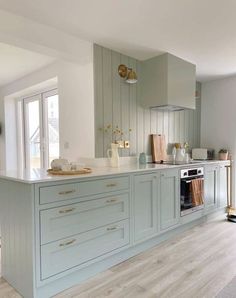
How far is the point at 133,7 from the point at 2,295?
2.58m

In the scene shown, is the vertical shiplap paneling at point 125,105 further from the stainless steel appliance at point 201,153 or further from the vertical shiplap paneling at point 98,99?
the stainless steel appliance at point 201,153

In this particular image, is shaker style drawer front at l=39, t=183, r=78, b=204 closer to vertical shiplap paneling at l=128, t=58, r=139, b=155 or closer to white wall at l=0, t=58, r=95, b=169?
white wall at l=0, t=58, r=95, b=169

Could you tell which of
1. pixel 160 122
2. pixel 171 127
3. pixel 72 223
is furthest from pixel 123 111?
pixel 72 223

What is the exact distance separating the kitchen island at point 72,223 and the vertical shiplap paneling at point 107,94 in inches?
26.5

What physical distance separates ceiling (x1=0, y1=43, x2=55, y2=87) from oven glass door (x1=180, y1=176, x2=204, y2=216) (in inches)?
101

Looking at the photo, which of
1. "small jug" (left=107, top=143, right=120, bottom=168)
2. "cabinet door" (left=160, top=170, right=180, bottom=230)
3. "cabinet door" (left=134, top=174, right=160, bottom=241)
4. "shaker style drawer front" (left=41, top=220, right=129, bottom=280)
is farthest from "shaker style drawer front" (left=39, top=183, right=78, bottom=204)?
"cabinet door" (left=160, top=170, right=180, bottom=230)

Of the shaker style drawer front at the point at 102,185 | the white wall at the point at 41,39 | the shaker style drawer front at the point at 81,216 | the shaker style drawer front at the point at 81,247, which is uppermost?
the white wall at the point at 41,39

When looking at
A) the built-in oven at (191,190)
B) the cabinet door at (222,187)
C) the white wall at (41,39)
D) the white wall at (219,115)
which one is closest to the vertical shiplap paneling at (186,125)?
the white wall at (219,115)

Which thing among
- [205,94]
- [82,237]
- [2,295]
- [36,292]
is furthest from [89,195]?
[205,94]

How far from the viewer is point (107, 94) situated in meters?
2.90

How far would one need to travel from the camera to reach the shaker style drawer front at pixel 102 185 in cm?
198

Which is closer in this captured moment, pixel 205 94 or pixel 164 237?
pixel 164 237

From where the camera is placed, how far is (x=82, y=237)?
1.96 m

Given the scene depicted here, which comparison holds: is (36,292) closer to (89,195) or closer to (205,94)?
(89,195)
